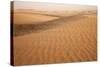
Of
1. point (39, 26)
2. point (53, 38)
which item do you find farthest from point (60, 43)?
point (39, 26)

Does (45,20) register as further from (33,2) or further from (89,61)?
(89,61)

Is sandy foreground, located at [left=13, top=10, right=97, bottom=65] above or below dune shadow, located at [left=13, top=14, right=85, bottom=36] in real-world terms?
below

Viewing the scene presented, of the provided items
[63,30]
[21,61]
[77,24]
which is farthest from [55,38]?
[21,61]

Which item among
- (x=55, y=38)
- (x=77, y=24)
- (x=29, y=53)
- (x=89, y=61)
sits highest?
(x=77, y=24)

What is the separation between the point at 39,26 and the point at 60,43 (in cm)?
32

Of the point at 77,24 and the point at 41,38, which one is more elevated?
the point at 77,24

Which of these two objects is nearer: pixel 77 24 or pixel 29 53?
pixel 29 53

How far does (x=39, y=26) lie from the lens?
6.48ft

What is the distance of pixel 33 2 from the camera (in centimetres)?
196

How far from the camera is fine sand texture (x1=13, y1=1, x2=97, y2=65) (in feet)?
6.26

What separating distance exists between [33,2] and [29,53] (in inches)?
22.4
